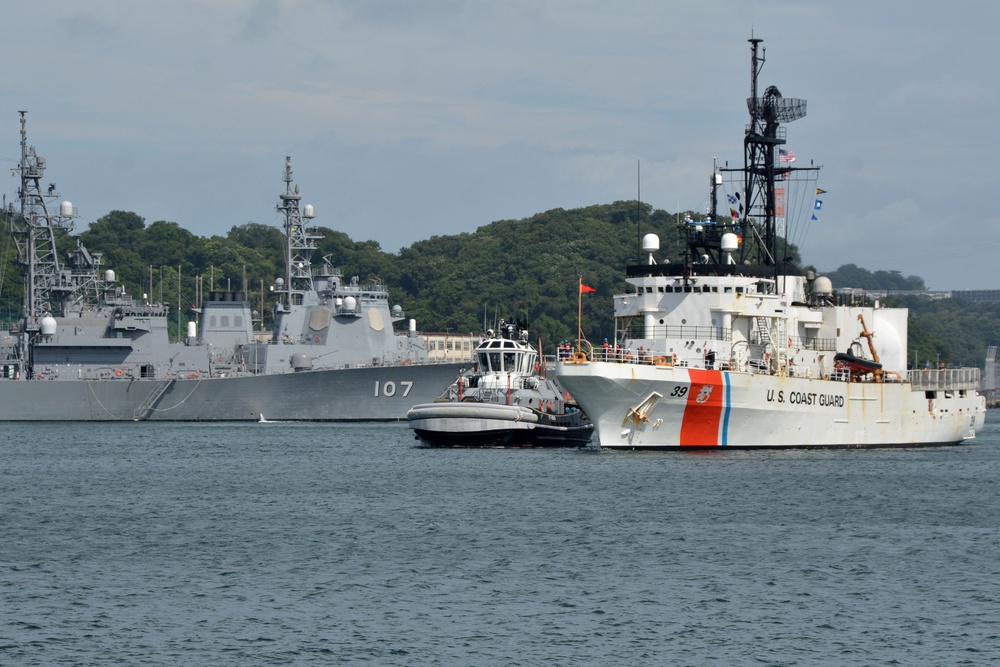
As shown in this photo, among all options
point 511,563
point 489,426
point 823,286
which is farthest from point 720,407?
point 511,563

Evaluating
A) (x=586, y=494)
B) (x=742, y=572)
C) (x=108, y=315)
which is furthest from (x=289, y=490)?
(x=108, y=315)

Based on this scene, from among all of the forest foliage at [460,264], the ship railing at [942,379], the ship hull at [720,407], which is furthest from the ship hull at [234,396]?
the forest foliage at [460,264]

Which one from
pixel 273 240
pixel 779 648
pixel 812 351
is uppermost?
pixel 273 240

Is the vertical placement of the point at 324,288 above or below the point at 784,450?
above

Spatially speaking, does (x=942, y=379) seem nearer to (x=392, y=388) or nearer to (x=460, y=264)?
(x=392, y=388)

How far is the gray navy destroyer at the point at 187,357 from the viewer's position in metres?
70.2

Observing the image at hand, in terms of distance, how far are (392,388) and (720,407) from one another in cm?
3249

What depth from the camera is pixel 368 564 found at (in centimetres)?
2458

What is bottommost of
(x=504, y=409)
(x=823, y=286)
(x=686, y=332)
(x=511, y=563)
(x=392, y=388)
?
(x=511, y=563)

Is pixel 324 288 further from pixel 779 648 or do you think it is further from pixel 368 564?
pixel 779 648

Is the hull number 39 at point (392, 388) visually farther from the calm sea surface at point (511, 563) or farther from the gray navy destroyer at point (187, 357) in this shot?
the calm sea surface at point (511, 563)

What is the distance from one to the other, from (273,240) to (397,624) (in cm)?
13763

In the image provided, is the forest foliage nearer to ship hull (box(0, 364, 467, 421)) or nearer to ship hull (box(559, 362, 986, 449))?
ship hull (box(0, 364, 467, 421))

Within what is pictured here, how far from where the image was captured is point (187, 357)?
7300 centimetres
